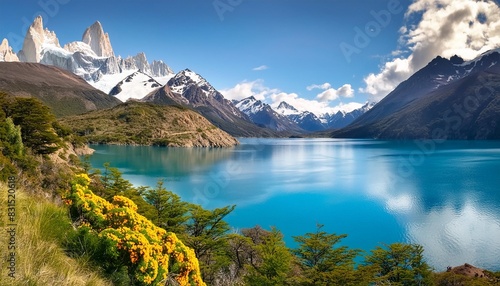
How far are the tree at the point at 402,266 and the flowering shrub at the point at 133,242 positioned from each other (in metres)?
15.6

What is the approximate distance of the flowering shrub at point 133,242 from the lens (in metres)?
9.16

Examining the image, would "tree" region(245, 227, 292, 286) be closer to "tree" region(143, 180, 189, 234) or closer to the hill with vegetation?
the hill with vegetation

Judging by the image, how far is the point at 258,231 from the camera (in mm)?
33281

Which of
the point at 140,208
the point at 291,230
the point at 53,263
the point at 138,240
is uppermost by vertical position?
the point at 53,263

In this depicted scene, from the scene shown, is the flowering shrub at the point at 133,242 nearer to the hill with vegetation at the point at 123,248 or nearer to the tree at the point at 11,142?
the hill with vegetation at the point at 123,248

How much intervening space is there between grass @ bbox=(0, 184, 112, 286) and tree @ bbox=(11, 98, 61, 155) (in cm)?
3901

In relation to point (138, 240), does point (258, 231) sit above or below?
below

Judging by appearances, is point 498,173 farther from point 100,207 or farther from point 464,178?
point 100,207

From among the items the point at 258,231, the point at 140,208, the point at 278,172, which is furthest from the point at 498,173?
the point at 140,208

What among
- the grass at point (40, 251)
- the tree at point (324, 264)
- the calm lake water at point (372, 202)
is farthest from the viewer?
the calm lake water at point (372, 202)

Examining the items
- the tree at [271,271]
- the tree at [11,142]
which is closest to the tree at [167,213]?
the tree at [271,271]

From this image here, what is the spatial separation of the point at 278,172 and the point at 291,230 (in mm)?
54838

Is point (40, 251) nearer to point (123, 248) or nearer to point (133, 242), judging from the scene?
point (123, 248)

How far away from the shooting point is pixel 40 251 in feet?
20.6
